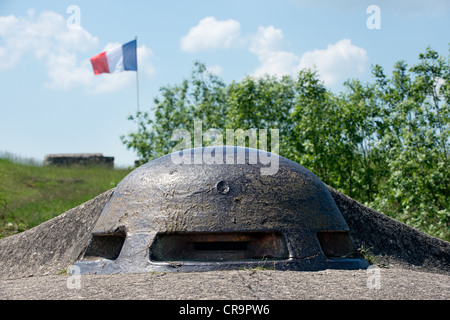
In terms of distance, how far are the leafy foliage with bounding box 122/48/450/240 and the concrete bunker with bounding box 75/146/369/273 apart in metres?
4.39

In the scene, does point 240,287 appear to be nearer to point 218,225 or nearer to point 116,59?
point 218,225

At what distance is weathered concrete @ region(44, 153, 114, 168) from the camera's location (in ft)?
64.6

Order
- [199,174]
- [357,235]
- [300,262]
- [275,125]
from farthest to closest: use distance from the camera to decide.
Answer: [275,125]
[357,235]
[199,174]
[300,262]

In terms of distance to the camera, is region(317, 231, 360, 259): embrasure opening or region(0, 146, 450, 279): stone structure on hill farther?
region(317, 231, 360, 259): embrasure opening

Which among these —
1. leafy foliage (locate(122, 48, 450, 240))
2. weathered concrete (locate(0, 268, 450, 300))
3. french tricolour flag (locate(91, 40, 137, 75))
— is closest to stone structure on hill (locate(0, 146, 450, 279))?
weathered concrete (locate(0, 268, 450, 300))

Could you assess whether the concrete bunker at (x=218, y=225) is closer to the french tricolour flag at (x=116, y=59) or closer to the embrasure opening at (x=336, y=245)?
the embrasure opening at (x=336, y=245)

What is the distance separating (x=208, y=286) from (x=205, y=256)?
2.63 feet

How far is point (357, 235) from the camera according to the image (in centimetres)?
535

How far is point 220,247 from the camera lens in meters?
4.11

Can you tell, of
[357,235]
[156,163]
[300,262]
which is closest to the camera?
[300,262]

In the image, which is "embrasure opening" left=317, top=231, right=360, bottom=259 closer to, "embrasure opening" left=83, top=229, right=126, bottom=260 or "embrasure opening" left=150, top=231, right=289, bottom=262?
"embrasure opening" left=150, top=231, right=289, bottom=262

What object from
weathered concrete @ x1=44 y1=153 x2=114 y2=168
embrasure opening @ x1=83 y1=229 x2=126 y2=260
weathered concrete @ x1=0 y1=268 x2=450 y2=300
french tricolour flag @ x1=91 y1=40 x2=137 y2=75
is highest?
french tricolour flag @ x1=91 y1=40 x2=137 y2=75
